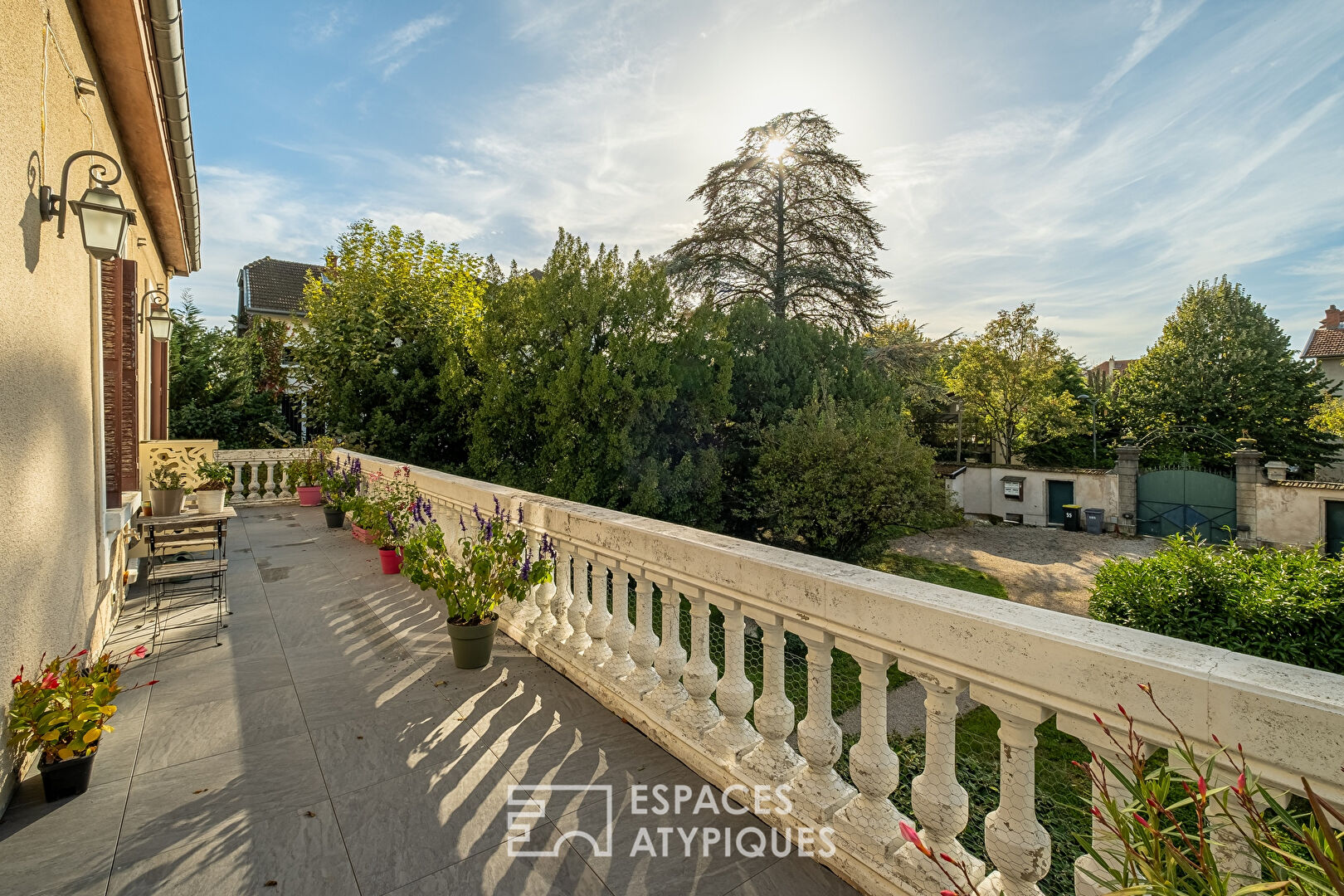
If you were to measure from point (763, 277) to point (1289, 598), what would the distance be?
44.4ft

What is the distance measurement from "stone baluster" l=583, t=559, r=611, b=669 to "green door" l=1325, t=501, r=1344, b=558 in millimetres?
18416

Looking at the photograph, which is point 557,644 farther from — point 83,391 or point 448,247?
point 448,247

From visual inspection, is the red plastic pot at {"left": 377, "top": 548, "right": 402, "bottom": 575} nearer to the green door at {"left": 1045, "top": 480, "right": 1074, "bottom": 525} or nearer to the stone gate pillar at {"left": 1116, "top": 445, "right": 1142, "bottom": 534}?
the stone gate pillar at {"left": 1116, "top": 445, "right": 1142, "bottom": 534}

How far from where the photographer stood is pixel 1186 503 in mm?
16484

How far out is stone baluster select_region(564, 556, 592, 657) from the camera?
305 centimetres

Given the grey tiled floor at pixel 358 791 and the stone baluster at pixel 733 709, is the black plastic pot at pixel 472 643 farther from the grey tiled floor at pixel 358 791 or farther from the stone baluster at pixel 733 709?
the stone baluster at pixel 733 709

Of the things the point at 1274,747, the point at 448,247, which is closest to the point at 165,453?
the point at 1274,747

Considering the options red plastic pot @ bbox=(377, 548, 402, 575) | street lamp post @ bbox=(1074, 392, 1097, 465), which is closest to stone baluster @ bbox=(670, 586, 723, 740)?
red plastic pot @ bbox=(377, 548, 402, 575)

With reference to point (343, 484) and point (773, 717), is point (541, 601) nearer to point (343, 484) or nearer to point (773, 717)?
point (773, 717)

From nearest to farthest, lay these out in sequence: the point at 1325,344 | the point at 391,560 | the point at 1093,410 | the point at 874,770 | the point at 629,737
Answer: the point at 874,770 → the point at 629,737 → the point at 391,560 → the point at 1093,410 → the point at 1325,344

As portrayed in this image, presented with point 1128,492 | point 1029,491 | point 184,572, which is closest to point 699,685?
point 184,572

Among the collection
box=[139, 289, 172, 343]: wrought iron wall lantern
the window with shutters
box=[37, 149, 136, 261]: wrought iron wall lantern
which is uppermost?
box=[139, 289, 172, 343]: wrought iron wall lantern

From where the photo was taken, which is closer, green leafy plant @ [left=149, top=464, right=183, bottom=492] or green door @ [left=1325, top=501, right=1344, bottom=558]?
green leafy plant @ [left=149, top=464, right=183, bottom=492]

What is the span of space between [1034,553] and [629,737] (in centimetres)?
1512
